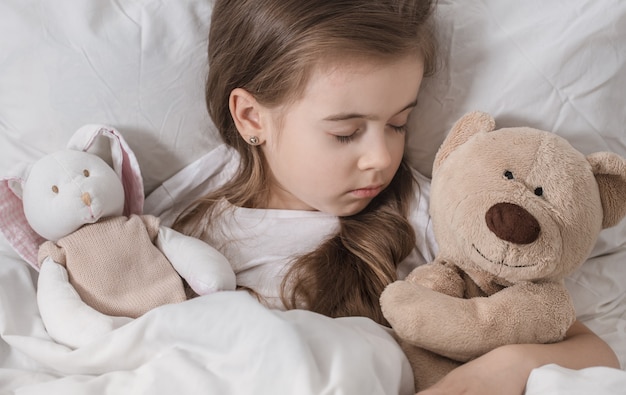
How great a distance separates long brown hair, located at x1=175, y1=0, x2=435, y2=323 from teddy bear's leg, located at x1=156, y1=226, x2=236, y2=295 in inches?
4.9

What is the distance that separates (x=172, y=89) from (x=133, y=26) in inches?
5.1

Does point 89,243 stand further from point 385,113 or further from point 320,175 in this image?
point 385,113

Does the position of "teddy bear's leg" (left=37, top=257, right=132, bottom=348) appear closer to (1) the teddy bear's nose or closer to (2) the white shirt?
(2) the white shirt

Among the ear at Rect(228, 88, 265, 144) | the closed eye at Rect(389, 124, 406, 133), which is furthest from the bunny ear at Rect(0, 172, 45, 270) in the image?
the closed eye at Rect(389, 124, 406, 133)

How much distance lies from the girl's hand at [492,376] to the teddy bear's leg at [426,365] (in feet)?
0.18

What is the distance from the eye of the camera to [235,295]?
3.31 ft

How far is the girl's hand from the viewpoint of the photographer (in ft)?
3.10

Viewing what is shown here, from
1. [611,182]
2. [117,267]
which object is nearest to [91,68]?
[117,267]

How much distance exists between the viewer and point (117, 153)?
1.29 metres

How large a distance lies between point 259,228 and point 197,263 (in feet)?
0.69

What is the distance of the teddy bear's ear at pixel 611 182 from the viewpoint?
1.02 meters

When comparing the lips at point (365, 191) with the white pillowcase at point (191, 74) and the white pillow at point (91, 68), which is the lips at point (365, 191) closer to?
the white pillowcase at point (191, 74)

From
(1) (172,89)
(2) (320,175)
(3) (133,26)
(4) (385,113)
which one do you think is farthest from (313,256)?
(3) (133,26)

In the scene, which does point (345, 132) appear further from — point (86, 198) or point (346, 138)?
point (86, 198)
